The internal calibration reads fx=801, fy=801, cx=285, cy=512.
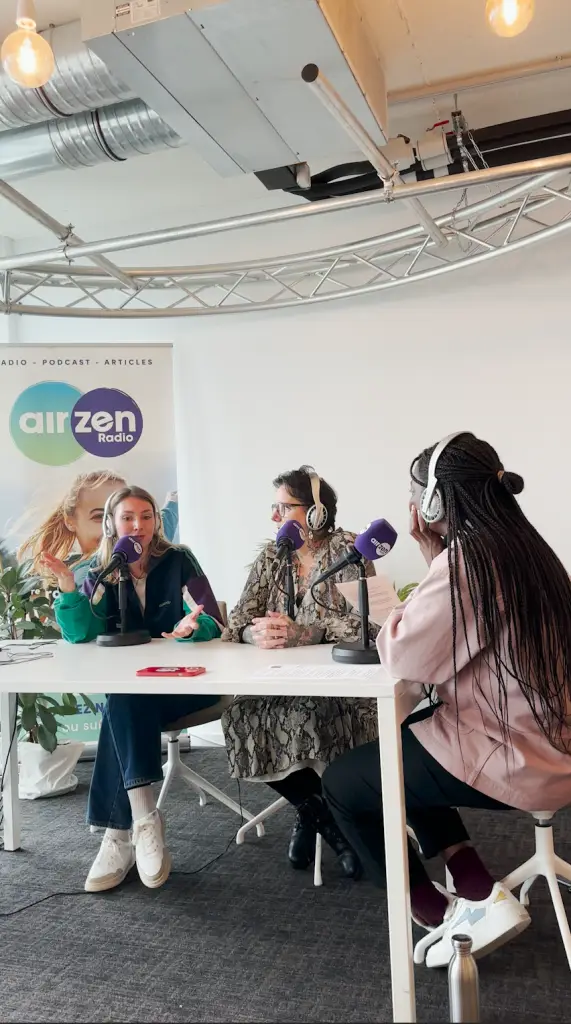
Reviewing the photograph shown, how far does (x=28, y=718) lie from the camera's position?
3.58 m

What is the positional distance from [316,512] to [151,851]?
4.18ft

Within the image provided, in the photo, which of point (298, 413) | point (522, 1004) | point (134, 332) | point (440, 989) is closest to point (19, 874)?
point (440, 989)

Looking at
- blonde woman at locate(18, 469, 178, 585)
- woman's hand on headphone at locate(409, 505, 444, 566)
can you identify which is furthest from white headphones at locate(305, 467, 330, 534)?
blonde woman at locate(18, 469, 178, 585)

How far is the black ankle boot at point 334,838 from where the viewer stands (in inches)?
105

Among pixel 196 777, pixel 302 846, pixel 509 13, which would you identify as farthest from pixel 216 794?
→ pixel 509 13

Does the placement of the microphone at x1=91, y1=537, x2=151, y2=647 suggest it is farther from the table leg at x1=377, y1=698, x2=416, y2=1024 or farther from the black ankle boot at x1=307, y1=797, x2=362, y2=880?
the table leg at x1=377, y1=698, x2=416, y2=1024

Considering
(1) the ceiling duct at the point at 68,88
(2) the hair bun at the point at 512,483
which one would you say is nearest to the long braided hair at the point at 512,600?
(2) the hair bun at the point at 512,483

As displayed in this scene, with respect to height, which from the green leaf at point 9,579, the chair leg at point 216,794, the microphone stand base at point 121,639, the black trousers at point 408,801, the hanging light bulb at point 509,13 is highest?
the hanging light bulb at point 509,13

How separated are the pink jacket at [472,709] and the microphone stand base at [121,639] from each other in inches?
45.6

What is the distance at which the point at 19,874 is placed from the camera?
9.39 feet

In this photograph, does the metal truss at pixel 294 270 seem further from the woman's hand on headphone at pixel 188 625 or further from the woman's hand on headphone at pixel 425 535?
the woman's hand on headphone at pixel 425 535

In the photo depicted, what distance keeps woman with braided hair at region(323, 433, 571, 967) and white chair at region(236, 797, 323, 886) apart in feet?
2.32

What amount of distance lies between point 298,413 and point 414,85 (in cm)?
206

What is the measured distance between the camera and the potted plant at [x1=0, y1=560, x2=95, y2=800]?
3.82m
